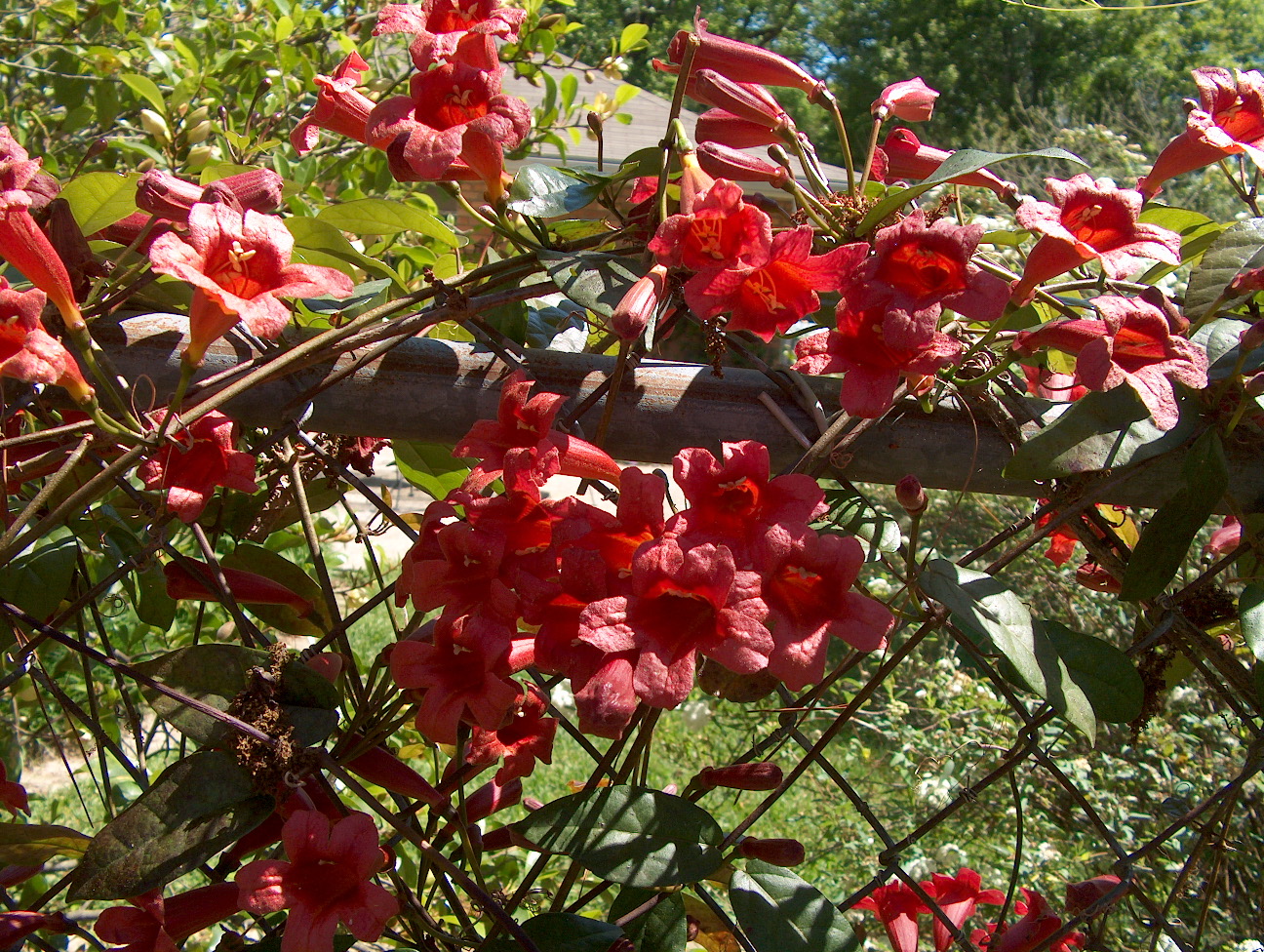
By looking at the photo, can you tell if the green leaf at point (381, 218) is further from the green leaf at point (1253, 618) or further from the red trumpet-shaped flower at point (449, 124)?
the green leaf at point (1253, 618)

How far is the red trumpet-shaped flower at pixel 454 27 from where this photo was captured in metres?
0.69

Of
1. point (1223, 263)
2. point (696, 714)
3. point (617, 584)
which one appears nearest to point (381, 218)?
point (617, 584)

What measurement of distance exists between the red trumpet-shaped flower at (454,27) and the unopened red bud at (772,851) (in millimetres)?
615

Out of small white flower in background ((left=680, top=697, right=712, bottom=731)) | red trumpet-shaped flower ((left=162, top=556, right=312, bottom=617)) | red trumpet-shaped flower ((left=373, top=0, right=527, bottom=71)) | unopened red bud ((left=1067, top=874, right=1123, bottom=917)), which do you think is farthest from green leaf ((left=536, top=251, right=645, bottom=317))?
small white flower in background ((left=680, top=697, right=712, bottom=731))

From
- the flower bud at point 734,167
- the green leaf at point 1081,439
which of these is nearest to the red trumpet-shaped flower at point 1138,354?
the green leaf at point 1081,439

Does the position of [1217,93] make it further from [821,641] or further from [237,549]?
[237,549]

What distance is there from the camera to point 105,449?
83 centimetres

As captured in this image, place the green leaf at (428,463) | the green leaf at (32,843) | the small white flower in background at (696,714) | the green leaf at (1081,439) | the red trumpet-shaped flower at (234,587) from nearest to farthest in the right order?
the green leaf at (1081,439), the green leaf at (32,843), the red trumpet-shaped flower at (234,587), the green leaf at (428,463), the small white flower in background at (696,714)

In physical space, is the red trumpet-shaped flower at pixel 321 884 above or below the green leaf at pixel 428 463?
below

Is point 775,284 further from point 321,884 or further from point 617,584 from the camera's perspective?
point 321,884

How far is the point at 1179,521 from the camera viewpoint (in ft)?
2.20

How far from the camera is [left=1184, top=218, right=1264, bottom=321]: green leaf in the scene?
701mm

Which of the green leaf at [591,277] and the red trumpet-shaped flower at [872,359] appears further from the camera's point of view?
the green leaf at [591,277]

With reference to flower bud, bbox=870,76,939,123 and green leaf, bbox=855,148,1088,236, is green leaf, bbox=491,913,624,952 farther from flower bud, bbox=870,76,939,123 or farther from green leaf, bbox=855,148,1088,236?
flower bud, bbox=870,76,939,123
